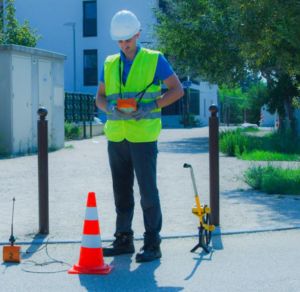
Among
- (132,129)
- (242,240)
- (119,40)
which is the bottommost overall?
(242,240)

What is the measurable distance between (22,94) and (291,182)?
32.7 ft

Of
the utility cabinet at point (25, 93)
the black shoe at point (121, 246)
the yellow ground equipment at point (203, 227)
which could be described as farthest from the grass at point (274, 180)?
the utility cabinet at point (25, 93)

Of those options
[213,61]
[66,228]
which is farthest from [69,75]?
[66,228]

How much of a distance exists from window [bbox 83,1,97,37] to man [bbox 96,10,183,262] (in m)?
45.8

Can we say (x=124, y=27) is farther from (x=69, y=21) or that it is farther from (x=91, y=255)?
(x=69, y=21)

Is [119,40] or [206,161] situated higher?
[119,40]

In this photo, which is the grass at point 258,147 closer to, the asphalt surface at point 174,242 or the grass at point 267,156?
the grass at point 267,156

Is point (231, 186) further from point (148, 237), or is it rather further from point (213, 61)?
point (213, 61)

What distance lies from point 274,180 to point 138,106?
5160mm

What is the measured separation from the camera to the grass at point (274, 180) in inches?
407

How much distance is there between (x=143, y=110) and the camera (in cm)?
590

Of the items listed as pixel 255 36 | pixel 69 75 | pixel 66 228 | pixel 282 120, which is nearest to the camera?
pixel 66 228

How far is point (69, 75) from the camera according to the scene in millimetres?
51562

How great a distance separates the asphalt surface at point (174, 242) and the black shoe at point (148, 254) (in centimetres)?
6
